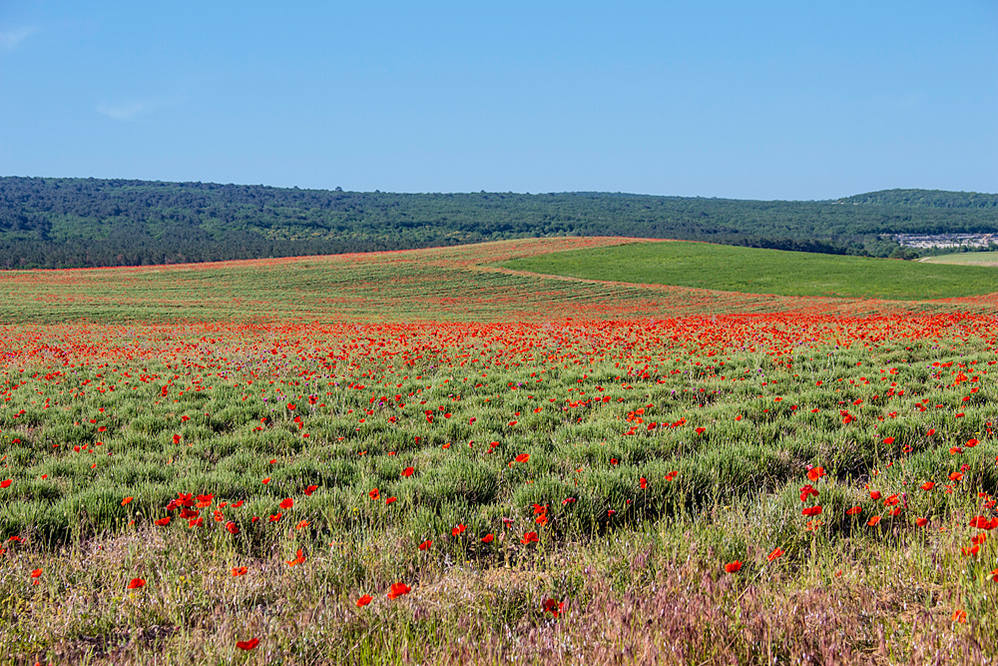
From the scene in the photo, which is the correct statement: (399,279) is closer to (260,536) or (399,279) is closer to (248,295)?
(248,295)

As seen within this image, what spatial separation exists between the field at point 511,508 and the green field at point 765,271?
139 feet

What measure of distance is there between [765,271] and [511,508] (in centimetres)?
5973

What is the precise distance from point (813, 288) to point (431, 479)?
52312 millimetres

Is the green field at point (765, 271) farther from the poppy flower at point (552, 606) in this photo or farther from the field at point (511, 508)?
the poppy flower at point (552, 606)

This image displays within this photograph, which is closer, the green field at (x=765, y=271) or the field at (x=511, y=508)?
the field at (x=511, y=508)

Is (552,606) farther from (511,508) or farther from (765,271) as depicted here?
(765,271)

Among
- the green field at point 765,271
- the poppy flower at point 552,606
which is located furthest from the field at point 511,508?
the green field at point 765,271

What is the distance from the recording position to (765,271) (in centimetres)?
5809

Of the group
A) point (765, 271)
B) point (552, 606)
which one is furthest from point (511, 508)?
point (765, 271)

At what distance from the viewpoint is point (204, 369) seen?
1186 centimetres

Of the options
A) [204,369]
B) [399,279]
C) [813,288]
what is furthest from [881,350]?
[399,279]

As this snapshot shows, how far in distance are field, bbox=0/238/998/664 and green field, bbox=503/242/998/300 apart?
42.2 meters

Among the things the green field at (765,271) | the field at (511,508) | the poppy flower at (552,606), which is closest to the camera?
the field at (511,508)

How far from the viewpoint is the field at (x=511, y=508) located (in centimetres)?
269
